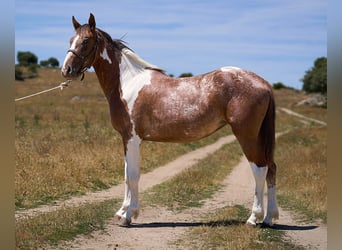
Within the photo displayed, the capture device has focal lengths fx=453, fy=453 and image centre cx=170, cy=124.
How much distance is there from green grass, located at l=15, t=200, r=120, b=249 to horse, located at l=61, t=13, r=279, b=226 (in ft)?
1.79

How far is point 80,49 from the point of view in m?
7.61

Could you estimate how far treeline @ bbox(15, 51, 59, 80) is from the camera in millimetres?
77787

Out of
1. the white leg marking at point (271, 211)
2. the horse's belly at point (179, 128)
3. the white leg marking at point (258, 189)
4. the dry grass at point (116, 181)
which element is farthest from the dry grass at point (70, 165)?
the white leg marking at point (271, 211)

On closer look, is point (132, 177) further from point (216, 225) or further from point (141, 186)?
point (141, 186)

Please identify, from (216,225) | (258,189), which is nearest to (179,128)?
(258,189)

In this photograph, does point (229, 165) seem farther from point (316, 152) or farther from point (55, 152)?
point (55, 152)

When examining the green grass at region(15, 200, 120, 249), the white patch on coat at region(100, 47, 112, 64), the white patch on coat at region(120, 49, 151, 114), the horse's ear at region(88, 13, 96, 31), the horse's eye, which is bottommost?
the green grass at region(15, 200, 120, 249)

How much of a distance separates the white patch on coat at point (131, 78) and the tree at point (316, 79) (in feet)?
219

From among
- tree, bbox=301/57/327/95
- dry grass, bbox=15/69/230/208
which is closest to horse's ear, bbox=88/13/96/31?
dry grass, bbox=15/69/230/208

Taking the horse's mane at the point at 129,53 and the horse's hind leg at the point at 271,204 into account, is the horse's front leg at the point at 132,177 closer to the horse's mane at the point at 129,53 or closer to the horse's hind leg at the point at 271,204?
the horse's mane at the point at 129,53

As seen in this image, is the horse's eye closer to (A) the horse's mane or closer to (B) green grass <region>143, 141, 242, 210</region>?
(A) the horse's mane

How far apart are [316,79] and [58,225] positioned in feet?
244

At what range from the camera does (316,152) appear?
18.3 m

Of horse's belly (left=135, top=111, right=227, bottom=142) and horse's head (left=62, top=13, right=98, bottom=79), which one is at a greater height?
horse's head (left=62, top=13, right=98, bottom=79)
